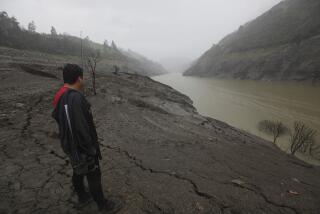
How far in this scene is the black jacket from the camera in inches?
A: 76.0

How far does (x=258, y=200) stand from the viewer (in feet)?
9.85

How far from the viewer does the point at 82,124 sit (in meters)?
1.95

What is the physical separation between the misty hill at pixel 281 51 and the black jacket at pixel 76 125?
4481 cm

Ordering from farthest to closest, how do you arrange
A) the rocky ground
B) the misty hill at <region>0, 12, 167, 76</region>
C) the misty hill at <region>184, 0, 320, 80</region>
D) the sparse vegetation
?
the misty hill at <region>184, 0, 320, 80</region>
the misty hill at <region>0, 12, 167, 76</region>
the sparse vegetation
the rocky ground

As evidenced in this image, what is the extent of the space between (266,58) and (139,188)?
186 ft

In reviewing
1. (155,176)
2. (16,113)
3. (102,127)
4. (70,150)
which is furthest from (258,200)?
(16,113)

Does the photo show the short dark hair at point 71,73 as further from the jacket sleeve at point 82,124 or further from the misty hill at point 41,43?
the misty hill at point 41,43

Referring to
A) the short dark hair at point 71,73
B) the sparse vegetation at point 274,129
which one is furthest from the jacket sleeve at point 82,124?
the sparse vegetation at point 274,129

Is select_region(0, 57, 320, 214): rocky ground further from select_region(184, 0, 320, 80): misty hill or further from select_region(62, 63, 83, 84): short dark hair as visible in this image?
select_region(184, 0, 320, 80): misty hill

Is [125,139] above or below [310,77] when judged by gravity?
below

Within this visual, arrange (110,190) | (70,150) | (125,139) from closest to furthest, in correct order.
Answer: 1. (70,150)
2. (110,190)
3. (125,139)

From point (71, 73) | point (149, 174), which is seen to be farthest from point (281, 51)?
point (71, 73)

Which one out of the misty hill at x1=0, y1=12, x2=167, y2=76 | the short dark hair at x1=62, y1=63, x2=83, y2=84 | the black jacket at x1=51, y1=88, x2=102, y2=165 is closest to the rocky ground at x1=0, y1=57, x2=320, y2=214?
the black jacket at x1=51, y1=88, x2=102, y2=165

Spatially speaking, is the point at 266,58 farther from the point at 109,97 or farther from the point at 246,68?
the point at 109,97
